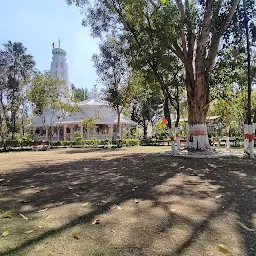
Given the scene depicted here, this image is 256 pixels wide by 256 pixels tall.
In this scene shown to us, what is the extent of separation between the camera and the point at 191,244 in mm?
2648

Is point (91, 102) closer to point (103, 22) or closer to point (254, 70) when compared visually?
point (103, 22)

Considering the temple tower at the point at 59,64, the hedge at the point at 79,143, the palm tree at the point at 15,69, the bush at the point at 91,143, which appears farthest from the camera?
the temple tower at the point at 59,64

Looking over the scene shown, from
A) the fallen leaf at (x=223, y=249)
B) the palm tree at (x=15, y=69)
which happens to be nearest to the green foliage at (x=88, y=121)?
the palm tree at (x=15, y=69)

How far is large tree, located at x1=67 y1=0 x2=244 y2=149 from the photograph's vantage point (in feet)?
38.2

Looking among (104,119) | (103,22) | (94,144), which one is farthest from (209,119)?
(103,22)

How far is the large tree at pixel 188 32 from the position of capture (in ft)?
38.2

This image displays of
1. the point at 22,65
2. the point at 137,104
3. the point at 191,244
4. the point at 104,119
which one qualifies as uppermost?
the point at 22,65

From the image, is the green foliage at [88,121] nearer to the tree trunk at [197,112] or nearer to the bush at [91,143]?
the bush at [91,143]

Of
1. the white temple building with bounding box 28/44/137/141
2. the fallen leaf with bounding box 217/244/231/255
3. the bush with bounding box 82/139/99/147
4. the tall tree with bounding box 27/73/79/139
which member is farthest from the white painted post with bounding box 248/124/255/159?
the white temple building with bounding box 28/44/137/141

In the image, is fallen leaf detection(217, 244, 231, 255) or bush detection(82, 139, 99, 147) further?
bush detection(82, 139, 99, 147)

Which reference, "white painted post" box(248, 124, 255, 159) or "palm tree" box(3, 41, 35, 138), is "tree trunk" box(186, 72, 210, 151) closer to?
"white painted post" box(248, 124, 255, 159)

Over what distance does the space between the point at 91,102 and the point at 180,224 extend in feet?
108

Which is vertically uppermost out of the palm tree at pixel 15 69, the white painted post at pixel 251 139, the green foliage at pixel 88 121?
the palm tree at pixel 15 69

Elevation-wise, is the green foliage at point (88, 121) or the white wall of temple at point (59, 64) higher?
the white wall of temple at point (59, 64)
